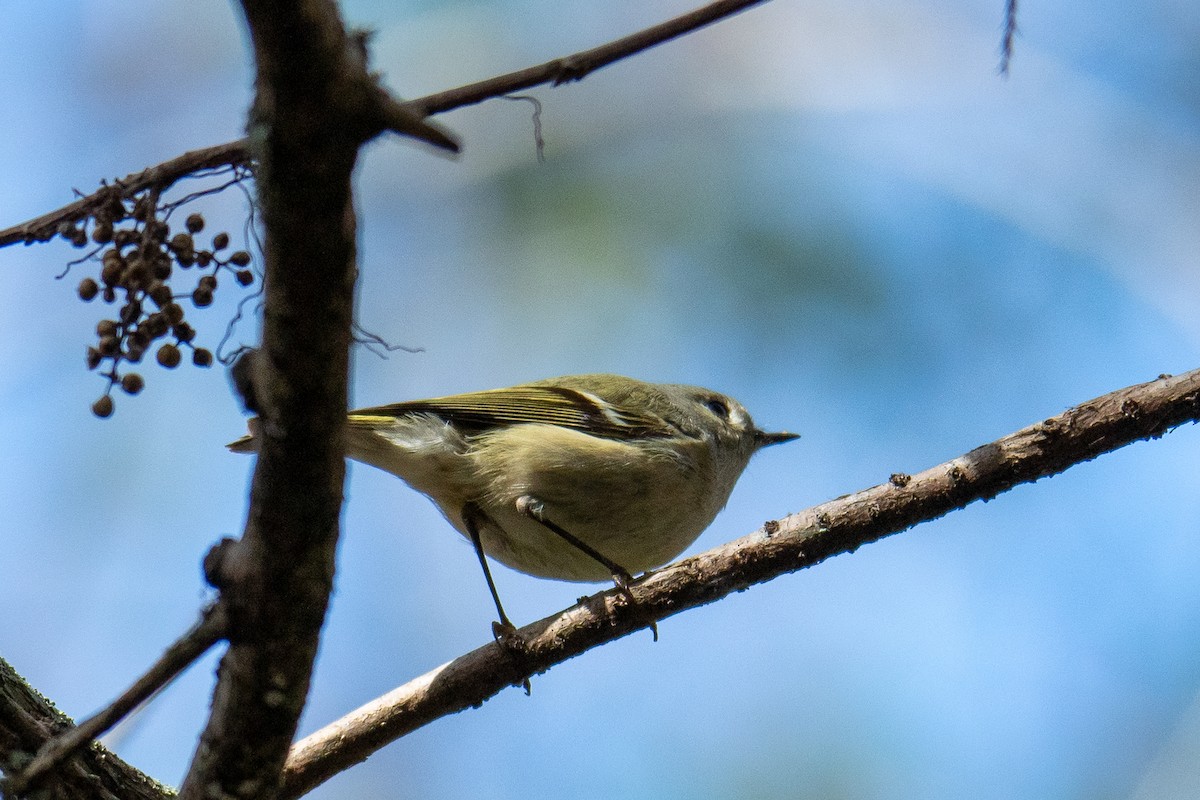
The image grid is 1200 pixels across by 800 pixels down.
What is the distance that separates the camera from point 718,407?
484cm

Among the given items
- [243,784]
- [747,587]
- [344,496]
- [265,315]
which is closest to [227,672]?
[243,784]

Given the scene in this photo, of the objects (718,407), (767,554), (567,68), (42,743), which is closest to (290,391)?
(567,68)

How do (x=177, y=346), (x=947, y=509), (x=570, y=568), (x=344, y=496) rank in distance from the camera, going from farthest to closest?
1. (x=570, y=568)
2. (x=947, y=509)
3. (x=177, y=346)
4. (x=344, y=496)

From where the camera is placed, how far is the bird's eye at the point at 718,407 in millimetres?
4750

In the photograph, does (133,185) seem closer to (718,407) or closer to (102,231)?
(102,231)

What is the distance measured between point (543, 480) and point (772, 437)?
5.43 ft

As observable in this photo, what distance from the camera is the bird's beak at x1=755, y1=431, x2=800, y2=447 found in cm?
481

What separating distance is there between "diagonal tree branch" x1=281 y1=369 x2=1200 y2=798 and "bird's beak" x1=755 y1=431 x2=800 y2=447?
7.31 ft

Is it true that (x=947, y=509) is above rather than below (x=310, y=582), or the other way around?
above

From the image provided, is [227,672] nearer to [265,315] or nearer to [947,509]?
[265,315]

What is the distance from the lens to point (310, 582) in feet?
6.03

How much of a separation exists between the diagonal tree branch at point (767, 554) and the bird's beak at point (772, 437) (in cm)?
223

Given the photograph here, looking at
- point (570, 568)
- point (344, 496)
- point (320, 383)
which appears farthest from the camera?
point (570, 568)

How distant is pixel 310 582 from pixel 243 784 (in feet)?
1.66
